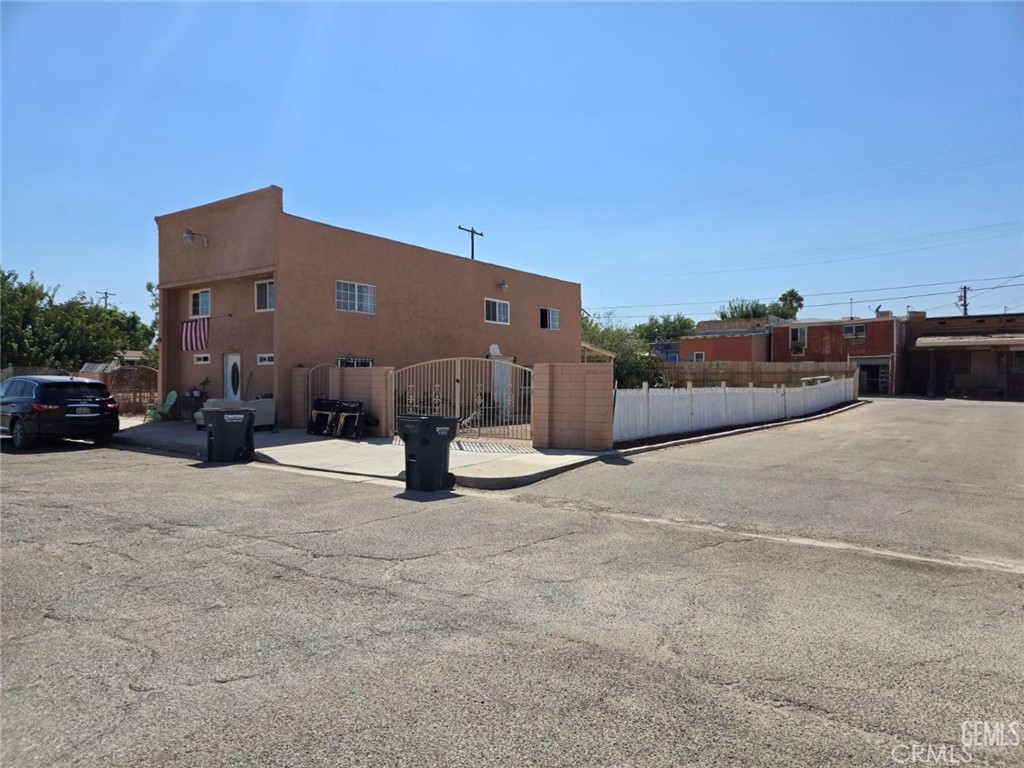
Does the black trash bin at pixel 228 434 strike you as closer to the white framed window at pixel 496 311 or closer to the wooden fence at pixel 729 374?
the white framed window at pixel 496 311

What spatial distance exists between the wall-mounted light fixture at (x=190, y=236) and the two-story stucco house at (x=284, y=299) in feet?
0.13

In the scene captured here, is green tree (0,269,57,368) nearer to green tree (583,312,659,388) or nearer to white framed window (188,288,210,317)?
white framed window (188,288,210,317)

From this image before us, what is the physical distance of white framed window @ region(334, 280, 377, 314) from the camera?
67.4 ft

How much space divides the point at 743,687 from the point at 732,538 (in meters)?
3.65

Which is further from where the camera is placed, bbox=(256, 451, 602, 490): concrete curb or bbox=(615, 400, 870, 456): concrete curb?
bbox=(615, 400, 870, 456): concrete curb

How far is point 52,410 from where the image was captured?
15164 millimetres

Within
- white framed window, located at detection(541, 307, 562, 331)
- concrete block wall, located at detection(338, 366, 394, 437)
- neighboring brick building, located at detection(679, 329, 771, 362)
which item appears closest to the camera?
concrete block wall, located at detection(338, 366, 394, 437)

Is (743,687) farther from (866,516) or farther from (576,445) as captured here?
(576,445)

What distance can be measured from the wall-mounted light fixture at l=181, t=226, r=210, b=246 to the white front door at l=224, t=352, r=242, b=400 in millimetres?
3679

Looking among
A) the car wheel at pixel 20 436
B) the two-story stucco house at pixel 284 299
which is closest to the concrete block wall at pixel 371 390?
the two-story stucco house at pixel 284 299

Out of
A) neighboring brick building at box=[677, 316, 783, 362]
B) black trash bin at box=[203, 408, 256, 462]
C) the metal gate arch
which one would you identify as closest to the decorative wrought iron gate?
the metal gate arch

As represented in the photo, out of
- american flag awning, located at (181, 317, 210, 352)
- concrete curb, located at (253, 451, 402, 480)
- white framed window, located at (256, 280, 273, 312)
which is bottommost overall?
concrete curb, located at (253, 451, 402, 480)

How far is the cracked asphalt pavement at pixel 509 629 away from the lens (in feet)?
10.4

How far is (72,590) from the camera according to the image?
5.32m
